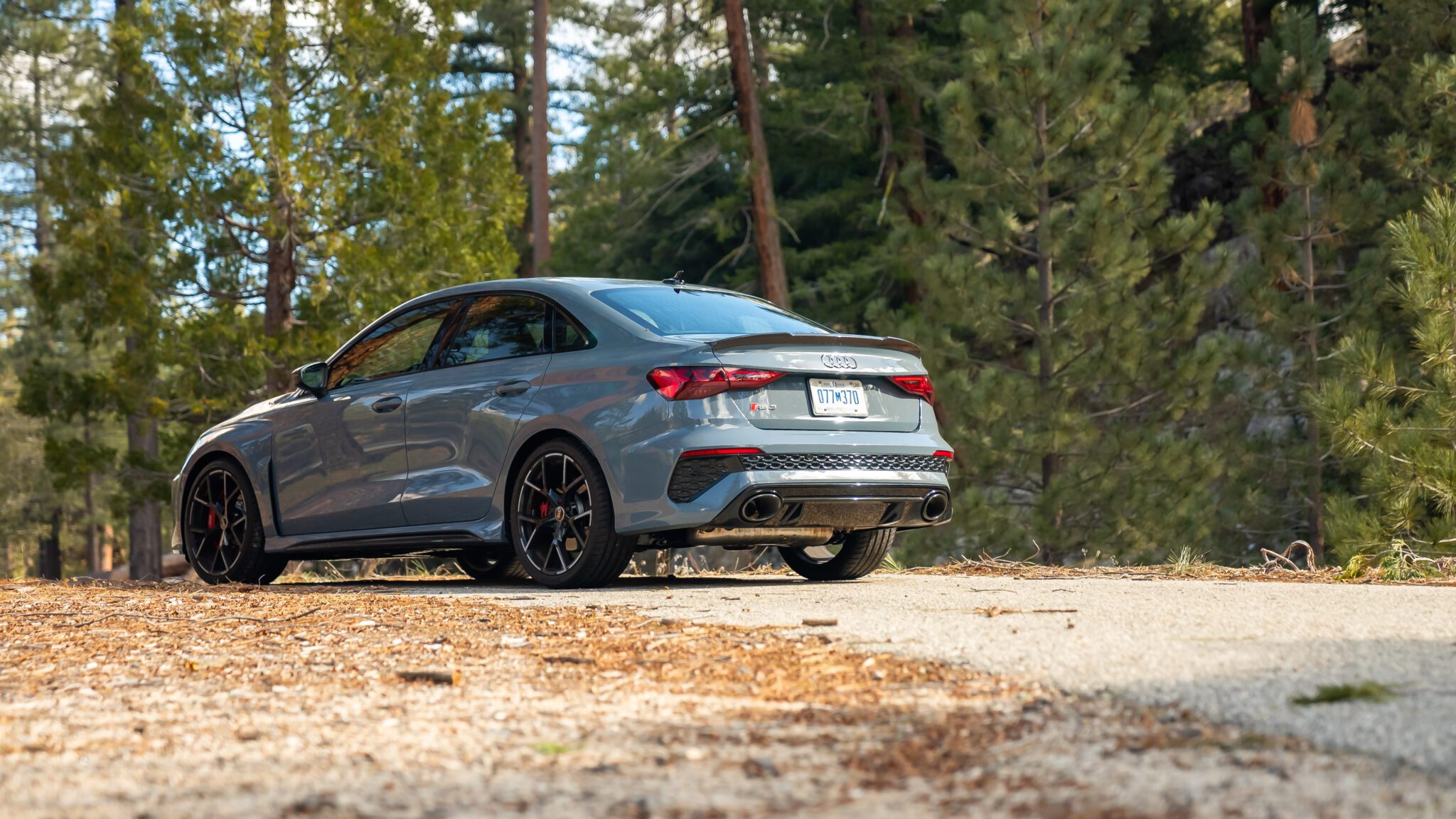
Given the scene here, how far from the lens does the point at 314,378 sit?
9242 mm

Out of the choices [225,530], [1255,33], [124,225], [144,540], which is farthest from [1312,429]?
[144,540]

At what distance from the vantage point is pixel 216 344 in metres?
19.5

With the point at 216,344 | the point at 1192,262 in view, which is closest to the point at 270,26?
the point at 216,344

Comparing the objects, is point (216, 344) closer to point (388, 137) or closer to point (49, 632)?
point (388, 137)

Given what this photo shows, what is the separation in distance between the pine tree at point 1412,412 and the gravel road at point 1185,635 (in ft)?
18.6

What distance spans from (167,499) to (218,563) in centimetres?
1337

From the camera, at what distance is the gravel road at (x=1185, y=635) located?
3678 mm

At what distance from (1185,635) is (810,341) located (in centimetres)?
301

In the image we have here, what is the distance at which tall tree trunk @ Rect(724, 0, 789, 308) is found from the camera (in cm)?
2498

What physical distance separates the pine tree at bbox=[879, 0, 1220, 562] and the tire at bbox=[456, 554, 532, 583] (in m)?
8.74

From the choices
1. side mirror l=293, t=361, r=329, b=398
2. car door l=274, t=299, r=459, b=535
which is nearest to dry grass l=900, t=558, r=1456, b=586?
car door l=274, t=299, r=459, b=535

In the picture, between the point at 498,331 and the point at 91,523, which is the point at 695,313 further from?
the point at 91,523

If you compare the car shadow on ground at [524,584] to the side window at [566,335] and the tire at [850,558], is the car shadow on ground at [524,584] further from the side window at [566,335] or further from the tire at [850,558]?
the side window at [566,335]

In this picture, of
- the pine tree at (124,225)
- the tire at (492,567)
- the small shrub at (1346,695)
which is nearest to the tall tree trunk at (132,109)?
the pine tree at (124,225)
